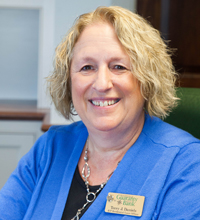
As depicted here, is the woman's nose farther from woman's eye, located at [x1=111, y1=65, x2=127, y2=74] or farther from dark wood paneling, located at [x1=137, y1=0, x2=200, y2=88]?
dark wood paneling, located at [x1=137, y1=0, x2=200, y2=88]

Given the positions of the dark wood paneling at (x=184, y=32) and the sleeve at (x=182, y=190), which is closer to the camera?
the sleeve at (x=182, y=190)

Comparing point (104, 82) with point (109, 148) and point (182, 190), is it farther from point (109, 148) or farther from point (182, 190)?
point (182, 190)

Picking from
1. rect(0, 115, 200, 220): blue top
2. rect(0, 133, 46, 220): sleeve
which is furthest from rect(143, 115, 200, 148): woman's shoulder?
rect(0, 133, 46, 220): sleeve

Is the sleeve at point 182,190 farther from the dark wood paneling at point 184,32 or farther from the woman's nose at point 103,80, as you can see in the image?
the dark wood paneling at point 184,32

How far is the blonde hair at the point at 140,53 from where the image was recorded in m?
1.17

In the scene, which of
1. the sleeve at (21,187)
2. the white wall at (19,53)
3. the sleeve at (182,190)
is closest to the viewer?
the sleeve at (182,190)

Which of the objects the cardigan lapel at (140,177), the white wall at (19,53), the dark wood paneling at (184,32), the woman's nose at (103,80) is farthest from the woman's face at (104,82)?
the white wall at (19,53)

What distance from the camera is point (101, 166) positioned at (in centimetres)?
131

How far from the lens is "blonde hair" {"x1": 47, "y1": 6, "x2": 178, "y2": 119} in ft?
3.85

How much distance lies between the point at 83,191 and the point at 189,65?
3.84ft

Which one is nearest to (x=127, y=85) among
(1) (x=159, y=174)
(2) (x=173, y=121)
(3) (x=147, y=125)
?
(3) (x=147, y=125)

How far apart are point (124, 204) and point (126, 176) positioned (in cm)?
10

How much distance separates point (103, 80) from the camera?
1.16 m

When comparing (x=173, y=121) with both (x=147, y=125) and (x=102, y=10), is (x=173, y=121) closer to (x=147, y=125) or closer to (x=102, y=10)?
(x=147, y=125)
